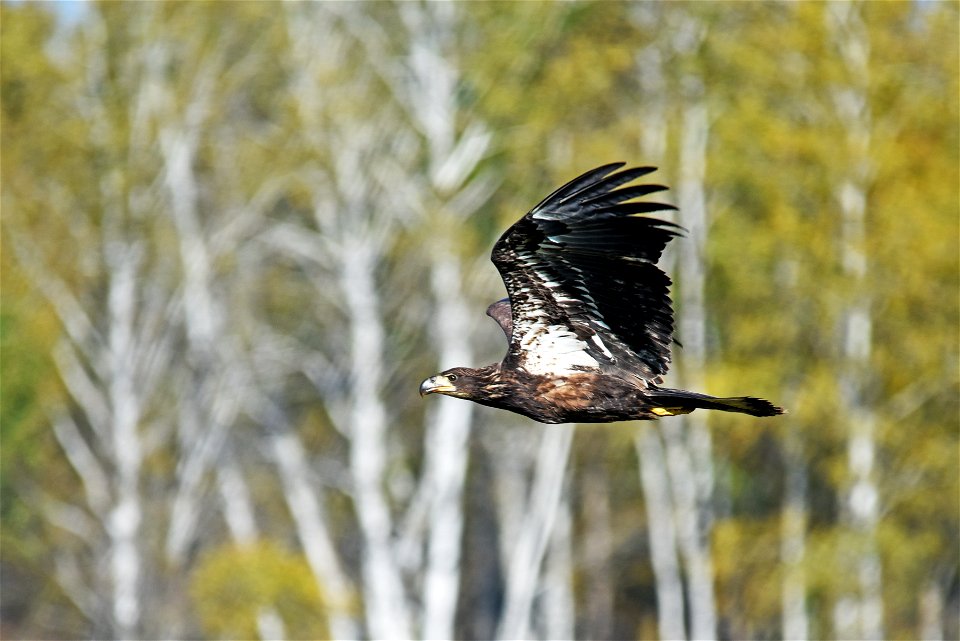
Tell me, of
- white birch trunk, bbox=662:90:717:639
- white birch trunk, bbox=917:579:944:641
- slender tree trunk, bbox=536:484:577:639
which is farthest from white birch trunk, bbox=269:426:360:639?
white birch trunk, bbox=917:579:944:641

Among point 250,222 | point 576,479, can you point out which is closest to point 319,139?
point 250,222

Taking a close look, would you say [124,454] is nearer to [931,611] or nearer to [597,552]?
[597,552]

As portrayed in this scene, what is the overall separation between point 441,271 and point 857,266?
14.7 feet

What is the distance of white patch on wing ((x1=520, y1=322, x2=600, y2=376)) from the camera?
9.78 metres

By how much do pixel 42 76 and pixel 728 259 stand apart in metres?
8.21

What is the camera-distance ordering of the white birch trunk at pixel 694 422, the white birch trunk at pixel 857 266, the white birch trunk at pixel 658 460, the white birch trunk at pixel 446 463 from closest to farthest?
the white birch trunk at pixel 446 463 < the white birch trunk at pixel 857 266 < the white birch trunk at pixel 694 422 < the white birch trunk at pixel 658 460

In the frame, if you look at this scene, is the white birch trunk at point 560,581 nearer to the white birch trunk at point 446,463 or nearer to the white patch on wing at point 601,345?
the white birch trunk at point 446,463

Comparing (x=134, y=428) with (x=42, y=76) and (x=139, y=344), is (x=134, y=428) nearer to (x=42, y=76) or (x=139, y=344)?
(x=139, y=344)

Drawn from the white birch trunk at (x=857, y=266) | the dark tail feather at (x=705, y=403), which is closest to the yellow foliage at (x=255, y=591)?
the white birch trunk at (x=857, y=266)

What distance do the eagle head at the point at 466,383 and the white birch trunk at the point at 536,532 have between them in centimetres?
1119

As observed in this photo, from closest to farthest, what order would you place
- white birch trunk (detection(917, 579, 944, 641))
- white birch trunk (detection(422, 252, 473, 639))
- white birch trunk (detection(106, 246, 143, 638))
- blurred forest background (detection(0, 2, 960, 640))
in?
1. white birch trunk (detection(422, 252, 473, 639))
2. blurred forest background (detection(0, 2, 960, 640))
3. white birch trunk (detection(106, 246, 143, 638))
4. white birch trunk (detection(917, 579, 944, 641))

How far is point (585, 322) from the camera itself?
31.9 ft

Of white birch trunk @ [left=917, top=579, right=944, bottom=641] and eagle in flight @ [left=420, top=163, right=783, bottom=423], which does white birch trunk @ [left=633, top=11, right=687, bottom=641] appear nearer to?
white birch trunk @ [left=917, top=579, right=944, bottom=641]

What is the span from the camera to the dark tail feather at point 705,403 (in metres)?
9.06
